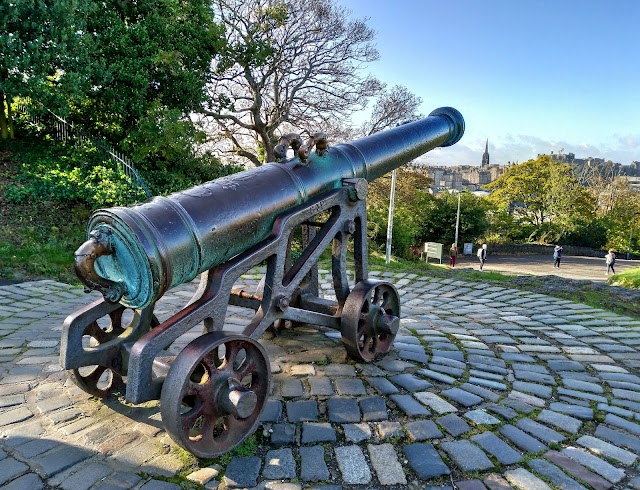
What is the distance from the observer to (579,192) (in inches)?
1544

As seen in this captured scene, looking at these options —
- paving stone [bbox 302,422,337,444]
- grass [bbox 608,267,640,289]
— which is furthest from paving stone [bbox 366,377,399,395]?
grass [bbox 608,267,640,289]

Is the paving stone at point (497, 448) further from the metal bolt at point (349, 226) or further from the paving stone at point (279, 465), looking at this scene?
the metal bolt at point (349, 226)

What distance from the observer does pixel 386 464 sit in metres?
2.61

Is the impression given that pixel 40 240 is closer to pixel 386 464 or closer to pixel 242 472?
pixel 242 472

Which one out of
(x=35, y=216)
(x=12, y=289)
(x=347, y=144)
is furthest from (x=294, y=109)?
(x=347, y=144)

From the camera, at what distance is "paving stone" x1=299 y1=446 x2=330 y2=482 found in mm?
2485

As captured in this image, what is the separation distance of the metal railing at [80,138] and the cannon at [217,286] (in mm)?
8749

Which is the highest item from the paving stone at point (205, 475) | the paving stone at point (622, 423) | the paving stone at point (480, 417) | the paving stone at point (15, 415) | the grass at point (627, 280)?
the grass at point (627, 280)

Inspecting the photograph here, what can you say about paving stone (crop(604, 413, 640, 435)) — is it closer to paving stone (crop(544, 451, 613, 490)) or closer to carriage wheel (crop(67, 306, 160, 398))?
paving stone (crop(544, 451, 613, 490))

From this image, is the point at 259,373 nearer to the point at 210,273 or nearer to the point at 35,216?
the point at 210,273

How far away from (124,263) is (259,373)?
3.28ft

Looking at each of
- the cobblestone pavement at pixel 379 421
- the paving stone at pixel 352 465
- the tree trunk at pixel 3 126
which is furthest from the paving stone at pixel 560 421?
the tree trunk at pixel 3 126

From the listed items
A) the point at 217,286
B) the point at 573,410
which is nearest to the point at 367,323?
the point at 217,286

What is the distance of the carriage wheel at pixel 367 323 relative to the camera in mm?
3746
